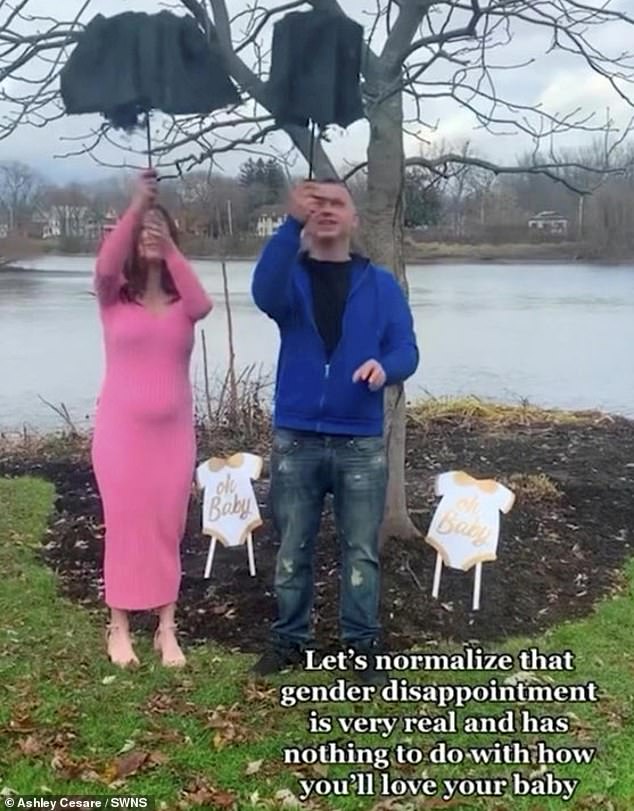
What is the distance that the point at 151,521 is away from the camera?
374cm

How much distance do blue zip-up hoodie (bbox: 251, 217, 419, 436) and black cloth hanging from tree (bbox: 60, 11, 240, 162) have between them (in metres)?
0.58

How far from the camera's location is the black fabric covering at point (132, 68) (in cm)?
349

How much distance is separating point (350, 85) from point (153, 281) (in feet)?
3.00

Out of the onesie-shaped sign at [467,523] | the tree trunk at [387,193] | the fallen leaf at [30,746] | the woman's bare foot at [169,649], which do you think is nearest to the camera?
the fallen leaf at [30,746]

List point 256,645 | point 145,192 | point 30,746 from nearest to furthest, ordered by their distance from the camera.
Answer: point 30,746 < point 145,192 < point 256,645

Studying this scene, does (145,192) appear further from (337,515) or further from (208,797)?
(208,797)

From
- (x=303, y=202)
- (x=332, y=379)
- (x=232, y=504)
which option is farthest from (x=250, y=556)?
(x=303, y=202)

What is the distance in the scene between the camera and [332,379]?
3.59 metres

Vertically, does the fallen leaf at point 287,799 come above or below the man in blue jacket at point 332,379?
below

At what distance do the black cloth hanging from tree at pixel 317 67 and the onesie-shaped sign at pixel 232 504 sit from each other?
5.53ft

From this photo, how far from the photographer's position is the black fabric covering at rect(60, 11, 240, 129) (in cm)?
349

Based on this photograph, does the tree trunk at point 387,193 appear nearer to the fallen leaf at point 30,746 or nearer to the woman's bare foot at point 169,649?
the woman's bare foot at point 169,649

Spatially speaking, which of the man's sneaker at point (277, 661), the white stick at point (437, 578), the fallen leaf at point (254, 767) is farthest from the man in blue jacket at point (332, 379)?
the white stick at point (437, 578)

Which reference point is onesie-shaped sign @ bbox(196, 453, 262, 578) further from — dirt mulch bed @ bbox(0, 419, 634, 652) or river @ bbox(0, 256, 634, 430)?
river @ bbox(0, 256, 634, 430)
